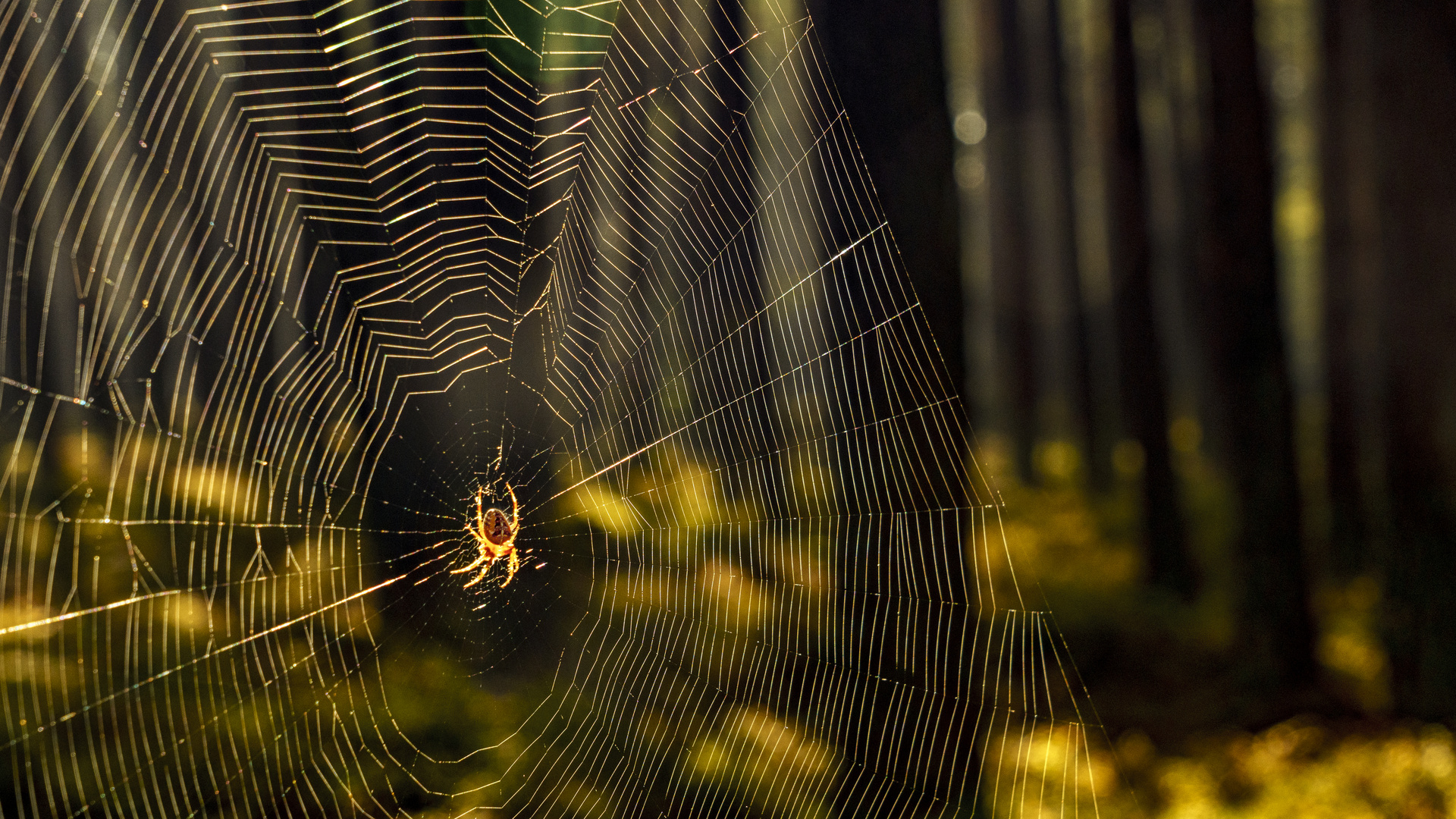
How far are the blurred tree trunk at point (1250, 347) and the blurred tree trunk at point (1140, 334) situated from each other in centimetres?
17

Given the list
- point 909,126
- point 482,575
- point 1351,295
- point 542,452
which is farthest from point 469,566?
point 1351,295

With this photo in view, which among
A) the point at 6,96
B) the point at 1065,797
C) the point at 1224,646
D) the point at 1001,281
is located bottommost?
the point at 1065,797

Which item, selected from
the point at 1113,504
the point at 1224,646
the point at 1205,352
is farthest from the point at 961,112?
the point at 1224,646

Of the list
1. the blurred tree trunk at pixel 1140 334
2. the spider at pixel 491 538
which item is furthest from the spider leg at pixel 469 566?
the blurred tree trunk at pixel 1140 334

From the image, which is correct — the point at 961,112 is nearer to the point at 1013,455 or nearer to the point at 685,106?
the point at 685,106

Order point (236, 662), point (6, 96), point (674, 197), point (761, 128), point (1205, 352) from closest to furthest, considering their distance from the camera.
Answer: point (236, 662) → point (6, 96) → point (674, 197) → point (761, 128) → point (1205, 352)

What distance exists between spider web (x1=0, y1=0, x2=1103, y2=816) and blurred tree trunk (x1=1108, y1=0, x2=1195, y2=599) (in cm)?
60

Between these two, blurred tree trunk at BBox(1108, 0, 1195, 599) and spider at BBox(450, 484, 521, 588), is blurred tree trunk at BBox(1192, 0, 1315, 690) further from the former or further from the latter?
spider at BBox(450, 484, 521, 588)

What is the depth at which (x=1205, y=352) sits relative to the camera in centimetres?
294

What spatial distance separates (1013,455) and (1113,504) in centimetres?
36

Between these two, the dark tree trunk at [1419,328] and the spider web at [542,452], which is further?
the dark tree trunk at [1419,328]

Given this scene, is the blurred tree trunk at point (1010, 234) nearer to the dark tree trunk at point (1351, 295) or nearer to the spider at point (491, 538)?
the dark tree trunk at point (1351, 295)

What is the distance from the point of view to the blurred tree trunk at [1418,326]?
8.98 feet

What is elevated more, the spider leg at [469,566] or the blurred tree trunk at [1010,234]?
the blurred tree trunk at [1010,234]
